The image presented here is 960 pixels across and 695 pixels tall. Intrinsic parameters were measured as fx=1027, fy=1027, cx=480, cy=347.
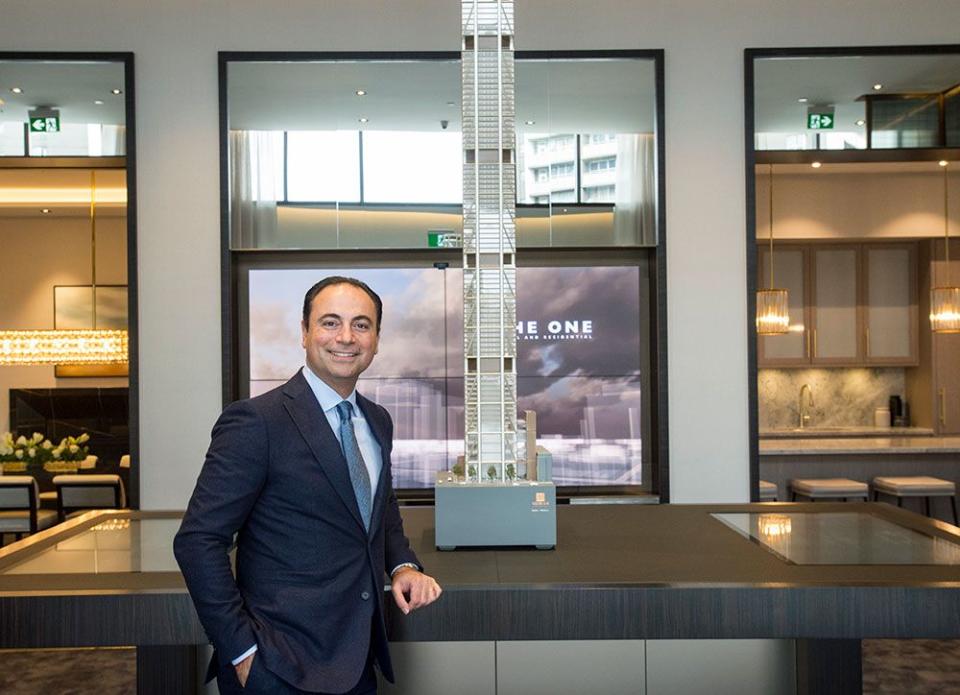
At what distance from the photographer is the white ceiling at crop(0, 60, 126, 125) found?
17.2 feet

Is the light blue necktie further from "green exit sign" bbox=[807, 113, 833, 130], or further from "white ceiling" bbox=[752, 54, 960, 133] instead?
"green exit sign" bbox=[807, 113, 833, 130]

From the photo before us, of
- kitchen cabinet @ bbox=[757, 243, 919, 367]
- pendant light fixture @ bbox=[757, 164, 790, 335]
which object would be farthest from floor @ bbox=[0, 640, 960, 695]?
kitchen cabinet @ bbox=[757, 243, 919, 367]

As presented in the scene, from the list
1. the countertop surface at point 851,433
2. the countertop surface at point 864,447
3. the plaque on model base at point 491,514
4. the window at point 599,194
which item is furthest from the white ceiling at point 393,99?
the countertop surface at point 851,433

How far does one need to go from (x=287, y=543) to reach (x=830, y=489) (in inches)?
225

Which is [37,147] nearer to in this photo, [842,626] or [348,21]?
[348,21]

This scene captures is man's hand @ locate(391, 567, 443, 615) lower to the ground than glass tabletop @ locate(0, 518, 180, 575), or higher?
higher

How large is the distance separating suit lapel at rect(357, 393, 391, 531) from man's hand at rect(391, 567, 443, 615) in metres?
0.22

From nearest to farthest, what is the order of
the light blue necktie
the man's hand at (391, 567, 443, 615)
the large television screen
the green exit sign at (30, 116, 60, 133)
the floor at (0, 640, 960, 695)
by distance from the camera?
the light blue necktie → the man's hand at (391, 567, 443, 615) → the floor at (0, 640, 960, 695) → the green exit sign at (30, 116, 60, 133) → the large television screen

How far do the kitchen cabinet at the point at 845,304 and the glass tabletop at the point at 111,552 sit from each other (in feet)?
23.2

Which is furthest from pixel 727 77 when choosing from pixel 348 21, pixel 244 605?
pixel 244 605

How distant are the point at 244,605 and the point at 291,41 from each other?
395cm

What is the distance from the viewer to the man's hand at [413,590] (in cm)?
212

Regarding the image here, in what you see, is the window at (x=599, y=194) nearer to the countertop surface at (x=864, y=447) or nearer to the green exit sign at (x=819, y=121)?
the green exit sign at (x=819, y=121)

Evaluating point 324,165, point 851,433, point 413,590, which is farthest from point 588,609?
point 851,433
